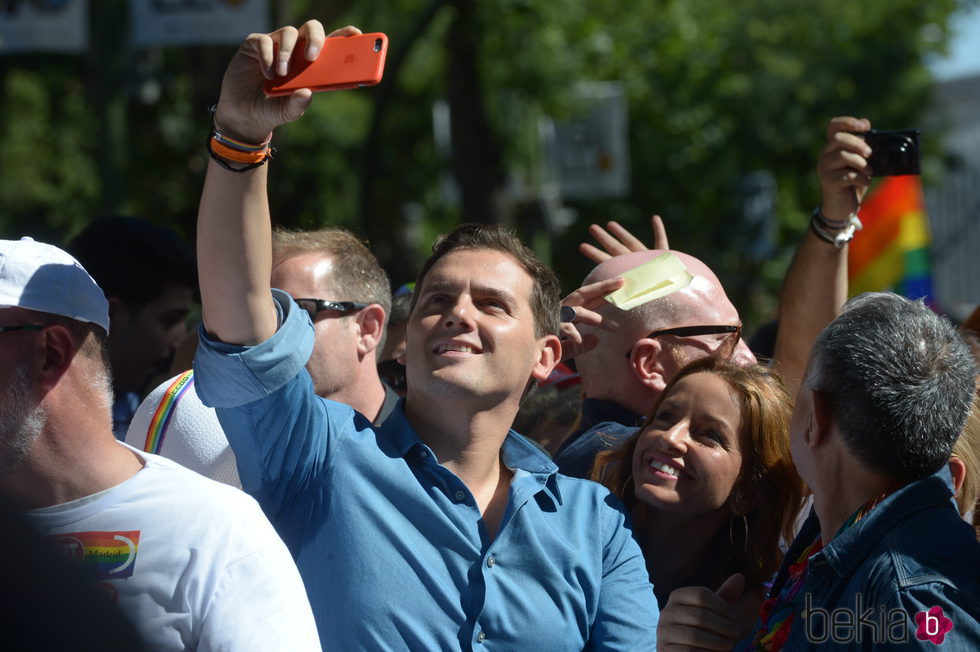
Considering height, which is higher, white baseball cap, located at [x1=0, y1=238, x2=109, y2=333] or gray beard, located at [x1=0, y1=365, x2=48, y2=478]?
white baseball cap, located at [x1=0, y1=238, x2=109, y2=333]

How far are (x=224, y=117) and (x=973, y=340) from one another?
7.89 feet

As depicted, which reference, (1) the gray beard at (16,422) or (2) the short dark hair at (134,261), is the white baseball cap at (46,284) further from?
(2) the short dark hair at (134,261)

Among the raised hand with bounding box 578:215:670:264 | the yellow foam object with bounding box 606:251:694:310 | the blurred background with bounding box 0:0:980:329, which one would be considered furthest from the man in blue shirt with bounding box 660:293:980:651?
the blurred background with bounding box 0:0:980:329

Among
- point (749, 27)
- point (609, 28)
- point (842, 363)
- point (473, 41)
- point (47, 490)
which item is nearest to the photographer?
point (47, 490)

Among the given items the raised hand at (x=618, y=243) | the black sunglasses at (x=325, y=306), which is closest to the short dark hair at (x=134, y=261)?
the black sunglasses at (x=325, y=306)

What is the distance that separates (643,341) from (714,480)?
74 cm

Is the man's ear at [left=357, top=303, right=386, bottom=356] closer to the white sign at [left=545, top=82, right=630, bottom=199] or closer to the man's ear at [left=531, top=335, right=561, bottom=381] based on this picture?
the man's ear at [left=531, top=335, right=561, bottom=381]

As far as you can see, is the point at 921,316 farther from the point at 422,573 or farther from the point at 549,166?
the point at 549,166

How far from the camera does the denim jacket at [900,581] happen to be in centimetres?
201

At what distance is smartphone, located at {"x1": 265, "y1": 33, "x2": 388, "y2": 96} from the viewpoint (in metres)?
2.11

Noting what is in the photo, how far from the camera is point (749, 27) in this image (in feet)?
78.9

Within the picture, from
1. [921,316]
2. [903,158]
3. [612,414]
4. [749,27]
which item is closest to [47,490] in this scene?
[921,316]

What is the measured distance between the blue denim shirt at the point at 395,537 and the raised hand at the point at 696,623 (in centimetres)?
5

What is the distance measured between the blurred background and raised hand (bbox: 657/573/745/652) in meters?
5.96
